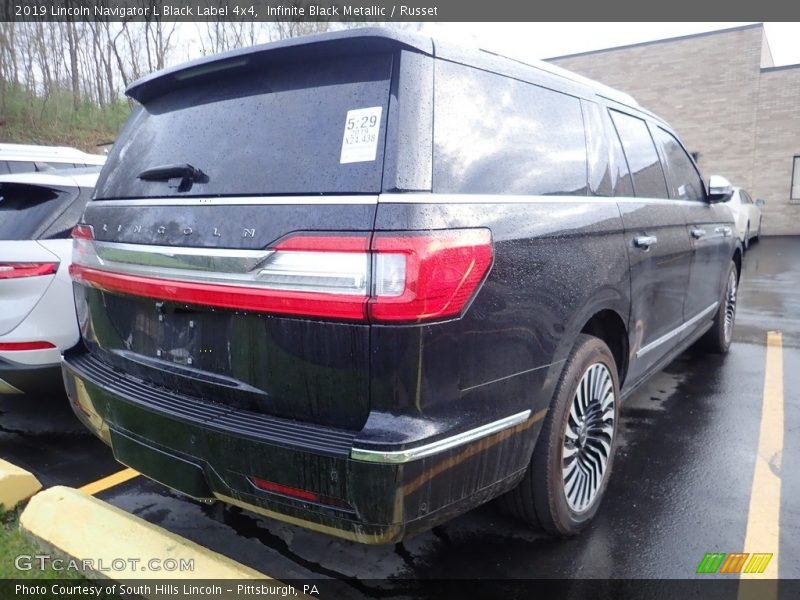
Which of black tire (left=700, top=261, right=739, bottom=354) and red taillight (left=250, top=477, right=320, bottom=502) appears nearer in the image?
red taillight (left=250, top=477, right=320, bottom=502)

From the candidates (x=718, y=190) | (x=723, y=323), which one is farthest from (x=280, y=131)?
(x=723, y=323)

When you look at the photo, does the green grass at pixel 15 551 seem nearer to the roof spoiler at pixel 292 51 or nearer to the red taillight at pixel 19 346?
the red taillight at pixel 19 346

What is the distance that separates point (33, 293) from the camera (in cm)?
347

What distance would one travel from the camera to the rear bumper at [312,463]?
69.1 inches

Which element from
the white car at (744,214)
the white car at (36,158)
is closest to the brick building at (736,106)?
the white car at (744,214)

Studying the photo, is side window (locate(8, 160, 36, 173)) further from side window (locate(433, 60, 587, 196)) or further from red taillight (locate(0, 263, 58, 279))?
side window (locate(433, 60, 587, 196))

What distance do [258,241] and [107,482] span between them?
2.06 m

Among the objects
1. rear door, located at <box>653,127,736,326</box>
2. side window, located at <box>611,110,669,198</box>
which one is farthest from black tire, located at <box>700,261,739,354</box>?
side window, located at <box>611,110,669,198</box>

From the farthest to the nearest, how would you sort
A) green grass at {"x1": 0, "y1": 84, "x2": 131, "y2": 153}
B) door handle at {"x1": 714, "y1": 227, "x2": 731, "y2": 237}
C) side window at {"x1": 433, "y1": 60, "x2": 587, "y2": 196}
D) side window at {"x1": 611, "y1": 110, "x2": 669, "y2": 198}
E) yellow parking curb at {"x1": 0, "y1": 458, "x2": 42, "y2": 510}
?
green grass at {"x1": 0, "y1": 84, "x2": 131, "y2": 153}
door handle at {"x1": 714, "y1": 227, "x2": 731, "y2": 237}
side window at {"x1": 611, "y1": 110, "x2": 669, "y2": 198}
yellow parking curb at {"x1": 0, "y1": 458, "x2": 42, "y2": 510}
side window at {"x1": 433, "y1": 60, "x2": 587, "y2": 196}

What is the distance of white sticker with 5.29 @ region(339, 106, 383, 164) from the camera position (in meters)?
1.85

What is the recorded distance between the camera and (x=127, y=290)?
229 centimetres

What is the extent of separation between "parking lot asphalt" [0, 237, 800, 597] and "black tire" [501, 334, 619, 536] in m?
0.16

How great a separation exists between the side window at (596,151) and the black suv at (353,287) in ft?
0.26

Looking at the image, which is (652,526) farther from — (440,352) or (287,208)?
(287,208)
